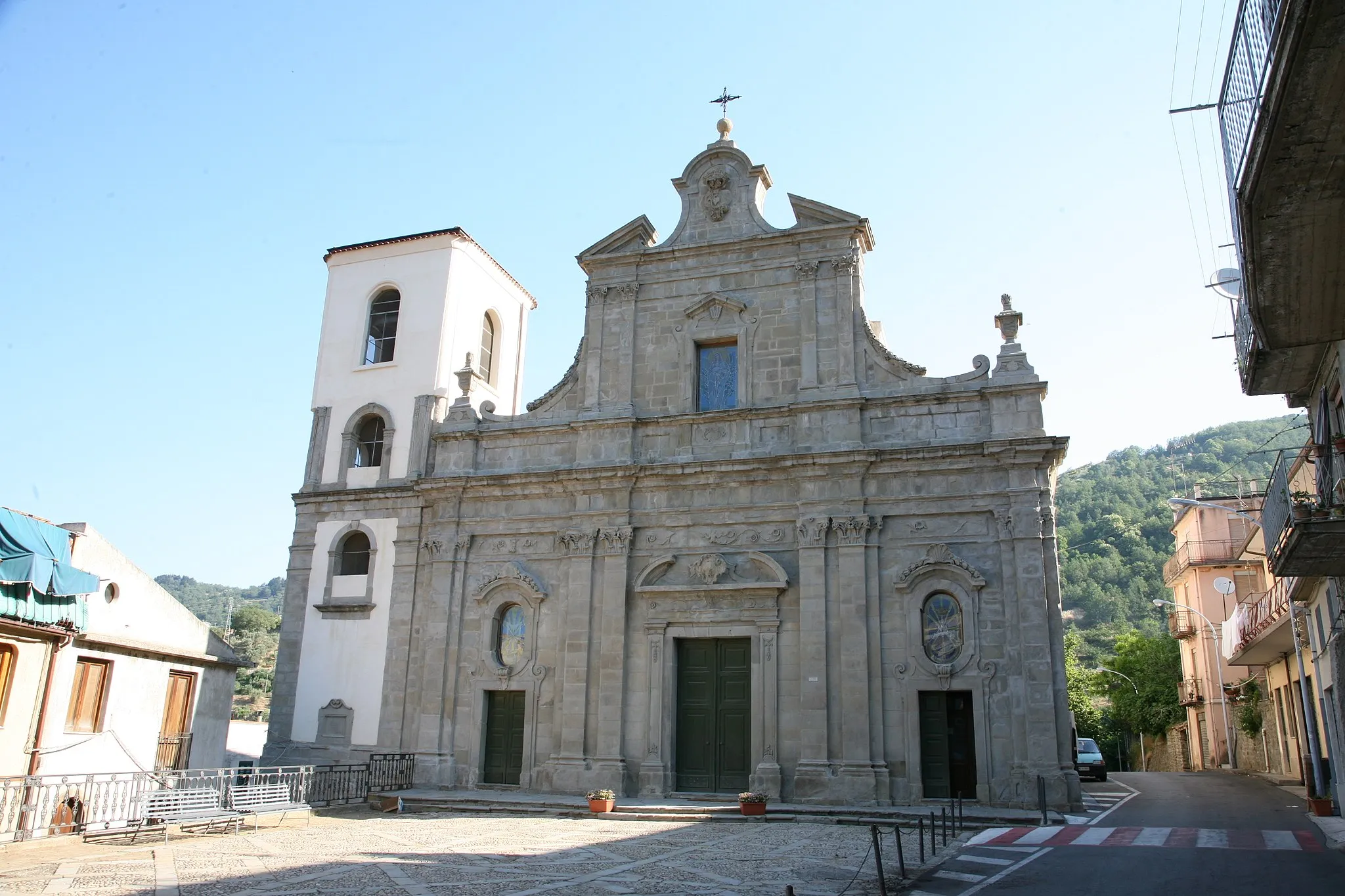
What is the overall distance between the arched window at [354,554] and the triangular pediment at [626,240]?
29.8 ft

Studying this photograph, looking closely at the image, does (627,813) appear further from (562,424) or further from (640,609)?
(562,424)

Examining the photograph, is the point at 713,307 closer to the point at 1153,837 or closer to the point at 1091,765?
the point at 1153,837

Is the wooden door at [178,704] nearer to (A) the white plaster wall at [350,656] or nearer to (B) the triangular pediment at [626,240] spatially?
(A) the white plaster wall at [350,656]

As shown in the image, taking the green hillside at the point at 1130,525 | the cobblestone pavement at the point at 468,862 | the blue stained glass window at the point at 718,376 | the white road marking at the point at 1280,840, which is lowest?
the cobblestone pavement at the point at 468,862

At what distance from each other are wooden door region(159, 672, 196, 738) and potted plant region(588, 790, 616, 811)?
8.87 m

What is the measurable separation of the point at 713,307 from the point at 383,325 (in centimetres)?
971

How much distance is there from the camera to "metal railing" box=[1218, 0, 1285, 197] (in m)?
7.62

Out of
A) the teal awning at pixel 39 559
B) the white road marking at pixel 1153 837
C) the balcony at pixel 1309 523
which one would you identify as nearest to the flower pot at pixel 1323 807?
the white road marking at pixel 1153 837

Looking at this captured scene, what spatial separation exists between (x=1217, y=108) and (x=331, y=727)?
71.3 feet

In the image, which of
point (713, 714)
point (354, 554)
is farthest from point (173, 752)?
point (713, 714)

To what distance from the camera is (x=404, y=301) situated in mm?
27016

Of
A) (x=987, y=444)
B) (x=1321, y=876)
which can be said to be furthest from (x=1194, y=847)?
(x=987, y=444)

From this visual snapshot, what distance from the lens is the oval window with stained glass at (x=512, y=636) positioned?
22984 mm

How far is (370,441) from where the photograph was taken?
86.9ft
